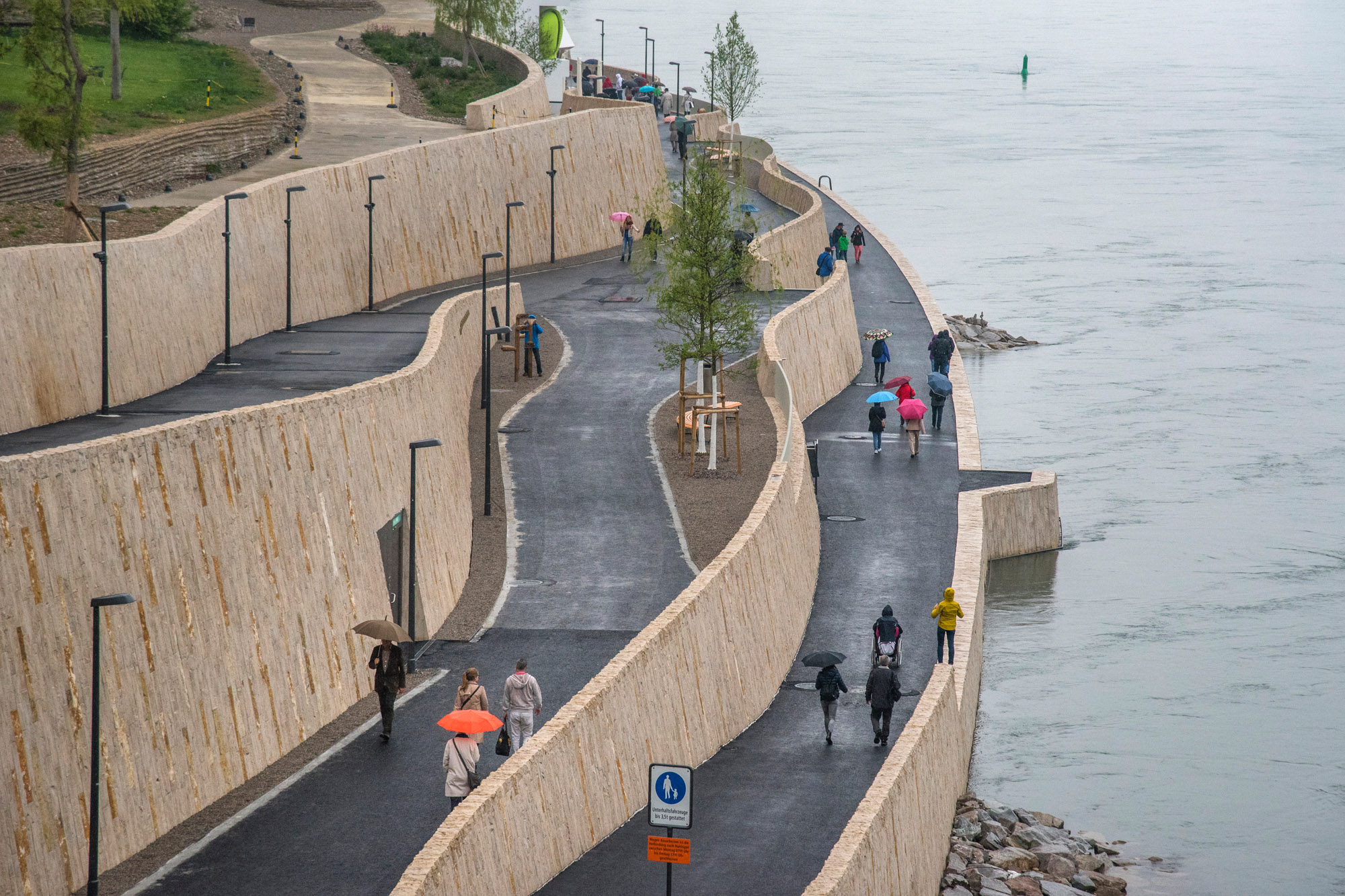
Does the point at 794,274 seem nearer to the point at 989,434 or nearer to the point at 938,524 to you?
the point at 989,434

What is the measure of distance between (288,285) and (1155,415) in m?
31.3

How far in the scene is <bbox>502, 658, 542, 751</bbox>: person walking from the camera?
65.0ft

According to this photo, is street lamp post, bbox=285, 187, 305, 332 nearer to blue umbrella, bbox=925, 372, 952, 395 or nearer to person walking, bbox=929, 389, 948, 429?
blue umbrella, bbox=925, 372, 952, 395

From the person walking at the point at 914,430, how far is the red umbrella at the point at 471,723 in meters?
19.8

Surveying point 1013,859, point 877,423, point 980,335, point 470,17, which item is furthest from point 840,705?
point 470,17

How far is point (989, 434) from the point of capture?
175ft

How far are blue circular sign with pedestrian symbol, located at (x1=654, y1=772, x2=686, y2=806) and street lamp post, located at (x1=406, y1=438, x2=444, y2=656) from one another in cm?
914

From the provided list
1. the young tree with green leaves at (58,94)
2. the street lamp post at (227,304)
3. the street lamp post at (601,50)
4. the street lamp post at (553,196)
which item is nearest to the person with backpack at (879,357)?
the street lamp post at (553,196)

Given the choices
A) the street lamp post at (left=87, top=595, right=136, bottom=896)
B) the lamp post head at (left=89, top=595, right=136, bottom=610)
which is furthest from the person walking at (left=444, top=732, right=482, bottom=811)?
the lamp post head at (left=89, top=595, right=136, bottom=610)

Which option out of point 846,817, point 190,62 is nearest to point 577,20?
point 190,62

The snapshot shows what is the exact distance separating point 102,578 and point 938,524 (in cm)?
1822

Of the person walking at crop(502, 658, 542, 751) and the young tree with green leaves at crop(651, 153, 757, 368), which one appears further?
the young tree with green leaves at crop(651, 153, 757, 368)

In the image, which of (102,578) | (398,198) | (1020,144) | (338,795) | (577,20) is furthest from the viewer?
(577,20)

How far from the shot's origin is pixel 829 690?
73.4 ft
